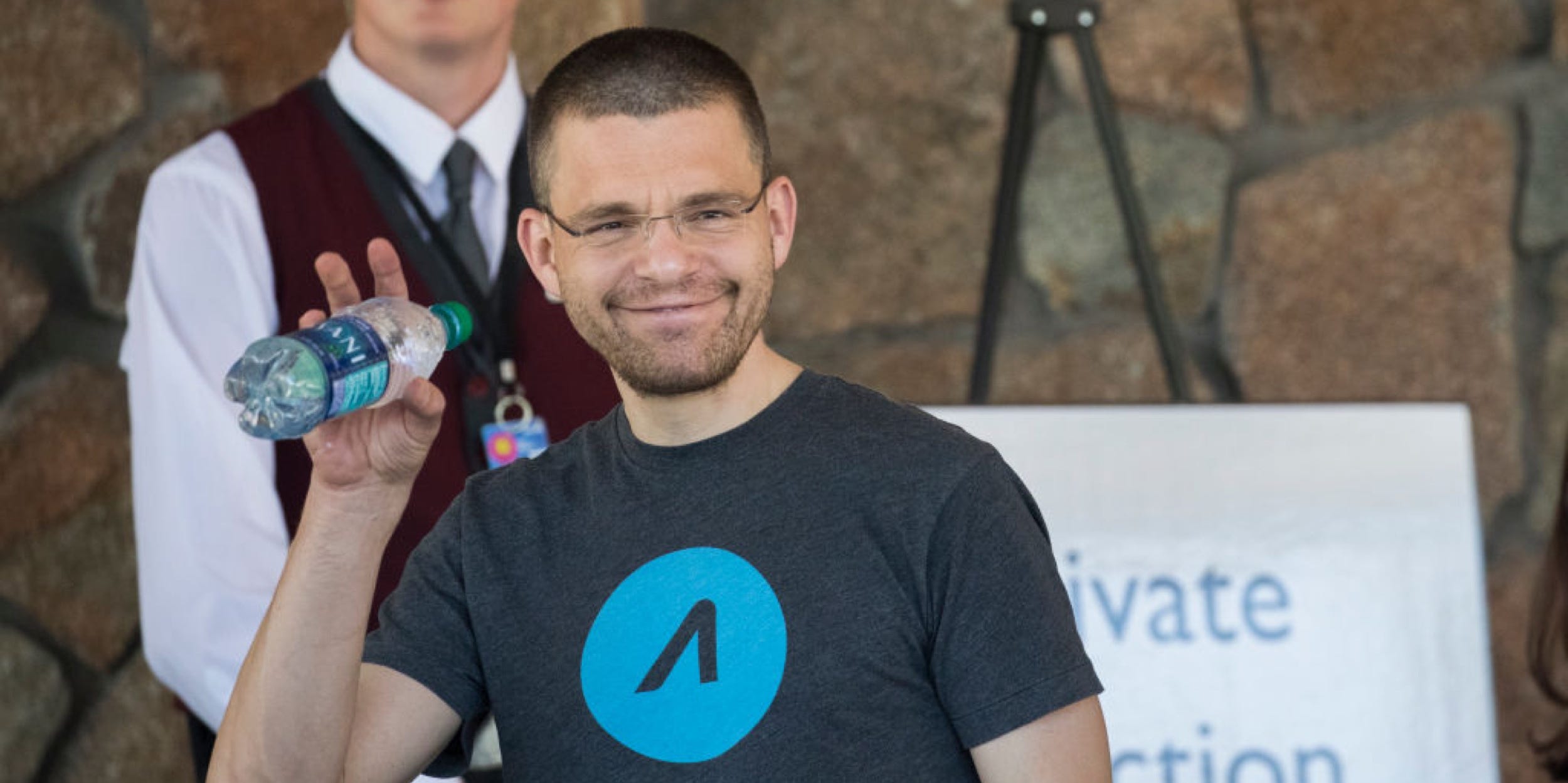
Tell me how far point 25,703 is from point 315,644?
124 cm

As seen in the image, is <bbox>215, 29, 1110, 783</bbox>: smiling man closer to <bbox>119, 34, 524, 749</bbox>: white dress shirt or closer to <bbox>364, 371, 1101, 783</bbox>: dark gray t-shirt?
<bbox>364, 371, 1101, 783</bbox>: dark gray t-shirt

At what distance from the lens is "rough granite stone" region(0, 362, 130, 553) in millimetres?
2293

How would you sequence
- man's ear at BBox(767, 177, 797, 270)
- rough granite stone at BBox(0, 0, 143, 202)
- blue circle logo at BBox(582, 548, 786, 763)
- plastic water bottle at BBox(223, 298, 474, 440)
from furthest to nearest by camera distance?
1. rough granite stone at BBox(0, 0, 143, 202)
2. man's ear at BBox(767, 177, 797, 270)
3. blue circle logo at BBox(582, 548, 786, 763)
4. plastic water bottle at BBox(223, 298, 474, 440)

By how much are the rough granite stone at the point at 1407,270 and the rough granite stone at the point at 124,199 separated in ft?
4.76

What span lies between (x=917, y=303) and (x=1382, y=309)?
636 millimetres

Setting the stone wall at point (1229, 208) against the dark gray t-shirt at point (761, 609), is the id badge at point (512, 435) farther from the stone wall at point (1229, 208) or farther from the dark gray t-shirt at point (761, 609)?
the stone wall at point (1229, 208)

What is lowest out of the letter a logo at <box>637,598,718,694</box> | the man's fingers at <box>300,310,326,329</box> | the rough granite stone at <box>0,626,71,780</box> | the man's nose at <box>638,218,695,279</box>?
the rough granite stone at <box>0,626,71,780</box>

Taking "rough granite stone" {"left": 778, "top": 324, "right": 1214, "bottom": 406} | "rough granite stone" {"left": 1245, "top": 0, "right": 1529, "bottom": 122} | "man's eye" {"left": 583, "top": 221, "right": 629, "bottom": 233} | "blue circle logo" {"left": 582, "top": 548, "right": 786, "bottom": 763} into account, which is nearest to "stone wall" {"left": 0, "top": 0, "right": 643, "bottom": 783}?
"rough granite stone" {"left": 778, "top": 324, "right": 1214, "bottom": 406}

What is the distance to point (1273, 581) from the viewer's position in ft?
7.02

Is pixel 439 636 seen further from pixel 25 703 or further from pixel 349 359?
pixel 25 703

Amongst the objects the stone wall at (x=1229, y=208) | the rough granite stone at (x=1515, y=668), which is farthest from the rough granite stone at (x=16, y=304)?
the rough granite stone at (x=1515, y=668)

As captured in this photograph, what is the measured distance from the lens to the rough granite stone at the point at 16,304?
2316 mm

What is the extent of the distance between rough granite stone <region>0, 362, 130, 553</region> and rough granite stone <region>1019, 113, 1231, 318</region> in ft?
4.08

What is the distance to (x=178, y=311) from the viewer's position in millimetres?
1983
